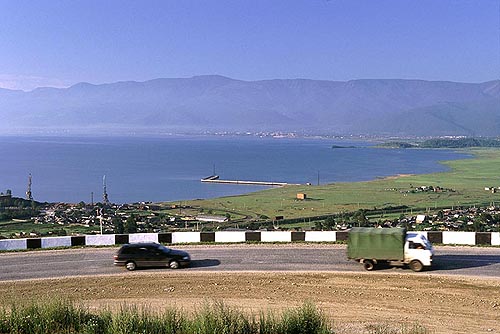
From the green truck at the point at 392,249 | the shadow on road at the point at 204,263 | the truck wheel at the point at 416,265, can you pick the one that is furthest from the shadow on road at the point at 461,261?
the shadow on road at the point at 204,263

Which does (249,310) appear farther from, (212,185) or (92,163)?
(92,163)

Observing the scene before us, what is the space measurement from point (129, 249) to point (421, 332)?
15106 mm

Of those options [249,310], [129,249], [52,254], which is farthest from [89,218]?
[249,310]

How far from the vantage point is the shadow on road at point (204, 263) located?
91.9ft

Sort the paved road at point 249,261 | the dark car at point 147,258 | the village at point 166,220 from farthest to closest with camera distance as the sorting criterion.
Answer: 1. the village at point 166,220
2. the dark car at point 147,258
3. the paved road at point 249,261

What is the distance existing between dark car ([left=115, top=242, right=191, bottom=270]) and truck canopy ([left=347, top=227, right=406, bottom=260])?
26.9ft

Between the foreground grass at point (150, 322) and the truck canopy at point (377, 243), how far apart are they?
320 inches

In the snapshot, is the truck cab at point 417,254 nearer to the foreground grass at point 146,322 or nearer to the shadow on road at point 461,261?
the shadow on road at point 461,261

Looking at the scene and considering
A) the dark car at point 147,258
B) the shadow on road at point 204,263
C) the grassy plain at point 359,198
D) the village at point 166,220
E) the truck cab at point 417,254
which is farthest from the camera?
the grassy plain at point 359,198

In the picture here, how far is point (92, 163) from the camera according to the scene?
177875 millimetres

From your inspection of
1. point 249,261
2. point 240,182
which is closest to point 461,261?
point 249,261

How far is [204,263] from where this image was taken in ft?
93.4

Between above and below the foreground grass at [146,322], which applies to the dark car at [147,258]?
above

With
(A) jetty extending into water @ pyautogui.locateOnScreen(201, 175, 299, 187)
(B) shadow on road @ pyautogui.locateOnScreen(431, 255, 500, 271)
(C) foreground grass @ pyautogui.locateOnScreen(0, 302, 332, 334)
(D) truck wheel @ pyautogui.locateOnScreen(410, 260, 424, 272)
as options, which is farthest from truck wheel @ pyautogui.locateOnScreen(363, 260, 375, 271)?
(A) jetty extending into water @ pyautogui.locateOnScreen(201, 175, 299, 187)
